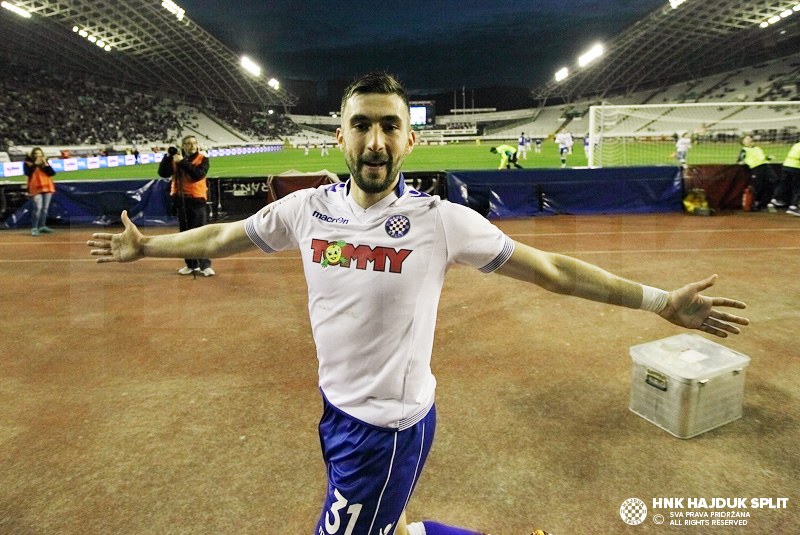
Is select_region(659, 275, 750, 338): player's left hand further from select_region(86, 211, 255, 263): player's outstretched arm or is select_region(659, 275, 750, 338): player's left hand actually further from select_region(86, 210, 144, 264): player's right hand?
select_region(86, 210, 144, 264): player's right hand

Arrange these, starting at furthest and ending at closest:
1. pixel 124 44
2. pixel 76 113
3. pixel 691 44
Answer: pixel 691 44, pixel 124 44, pixel 76 113

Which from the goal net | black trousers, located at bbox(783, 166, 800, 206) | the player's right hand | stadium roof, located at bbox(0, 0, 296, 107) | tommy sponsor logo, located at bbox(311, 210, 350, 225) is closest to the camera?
tommy sponsor logo, located at bbox(311, 210, 350, 225)

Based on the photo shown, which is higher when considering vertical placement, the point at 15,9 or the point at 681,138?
the point at 15,9

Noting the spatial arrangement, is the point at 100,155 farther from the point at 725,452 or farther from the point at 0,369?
the point at 725,452

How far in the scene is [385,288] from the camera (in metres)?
1.90

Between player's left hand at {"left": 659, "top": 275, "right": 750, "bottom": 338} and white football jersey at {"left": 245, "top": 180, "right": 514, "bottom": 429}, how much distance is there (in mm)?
800

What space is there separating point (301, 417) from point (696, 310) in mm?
3301

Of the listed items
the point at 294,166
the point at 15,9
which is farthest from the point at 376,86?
the point at 15,9

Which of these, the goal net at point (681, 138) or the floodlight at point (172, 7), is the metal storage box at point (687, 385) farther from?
the floodlight at point (172, 7)

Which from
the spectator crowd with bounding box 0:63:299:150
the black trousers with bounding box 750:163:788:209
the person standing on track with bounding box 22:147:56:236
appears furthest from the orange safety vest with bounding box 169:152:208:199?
the spectator crowd with bounding box 0:63:299:150

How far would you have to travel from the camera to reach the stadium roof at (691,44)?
4594 centimetres

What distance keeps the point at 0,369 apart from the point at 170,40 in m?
56.8

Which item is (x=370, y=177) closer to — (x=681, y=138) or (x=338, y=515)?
(x=338, y=515)

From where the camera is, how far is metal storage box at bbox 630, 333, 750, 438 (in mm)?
3992
